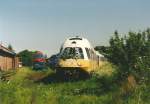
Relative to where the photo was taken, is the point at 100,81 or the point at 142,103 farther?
the point at 100,81

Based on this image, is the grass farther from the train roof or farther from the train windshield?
the train roof

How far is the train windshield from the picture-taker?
25969 millimetres

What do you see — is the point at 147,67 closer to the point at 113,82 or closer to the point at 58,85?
the point at 113,82

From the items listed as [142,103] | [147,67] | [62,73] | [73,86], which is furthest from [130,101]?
[62,73]

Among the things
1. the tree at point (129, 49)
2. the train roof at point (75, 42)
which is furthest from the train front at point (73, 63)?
the tree at point (129, 49)

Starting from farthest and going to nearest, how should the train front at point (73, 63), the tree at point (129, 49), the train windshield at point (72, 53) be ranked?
the train windshield at point (72, 53)
the train front at point (73, 63)
the tree at point (129, 49)

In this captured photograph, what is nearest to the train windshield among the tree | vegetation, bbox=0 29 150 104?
vegetation, bbox=0 29 150 104

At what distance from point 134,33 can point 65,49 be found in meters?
6.05

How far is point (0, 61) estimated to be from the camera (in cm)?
4225

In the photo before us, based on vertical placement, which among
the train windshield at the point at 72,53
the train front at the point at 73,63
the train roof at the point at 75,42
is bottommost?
the train front at the point at 73,63

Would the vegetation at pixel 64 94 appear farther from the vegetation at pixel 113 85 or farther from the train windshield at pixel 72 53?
the train windshield at pixel 72 53

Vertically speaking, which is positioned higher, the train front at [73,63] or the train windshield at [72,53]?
the train windshield at [72,53]

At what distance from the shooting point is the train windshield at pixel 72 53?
85.2 ft

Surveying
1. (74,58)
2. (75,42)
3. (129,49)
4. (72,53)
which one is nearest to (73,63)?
(74,58)
